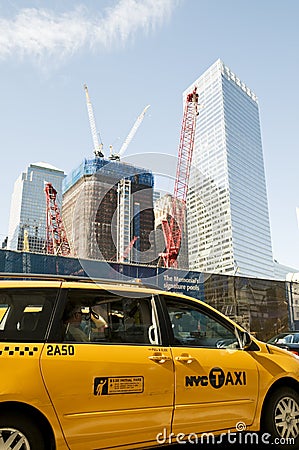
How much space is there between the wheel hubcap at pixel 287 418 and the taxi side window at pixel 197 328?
0.83m

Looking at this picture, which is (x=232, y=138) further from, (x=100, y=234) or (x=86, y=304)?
(x=86, y=304)

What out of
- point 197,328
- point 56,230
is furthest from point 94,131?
point 197,328

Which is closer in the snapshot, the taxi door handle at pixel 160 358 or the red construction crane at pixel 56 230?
the taxi door handle at pixel 160 358

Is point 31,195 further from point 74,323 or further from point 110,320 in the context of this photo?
point 74,323

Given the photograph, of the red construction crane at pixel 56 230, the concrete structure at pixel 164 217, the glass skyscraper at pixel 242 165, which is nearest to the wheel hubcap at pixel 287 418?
the concrete structure at pixel 164 217

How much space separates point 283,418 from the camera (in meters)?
4.11

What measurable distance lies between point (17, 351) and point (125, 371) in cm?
92

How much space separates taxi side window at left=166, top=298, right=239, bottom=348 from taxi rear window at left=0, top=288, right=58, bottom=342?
124 cm

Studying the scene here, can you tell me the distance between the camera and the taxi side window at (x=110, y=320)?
340 cm

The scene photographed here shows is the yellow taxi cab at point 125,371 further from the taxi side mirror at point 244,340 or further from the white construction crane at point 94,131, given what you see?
the white construction crane at point 94,131

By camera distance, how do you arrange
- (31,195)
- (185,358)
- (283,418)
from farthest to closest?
1. (31,195)
2. (283,418)
3. (185,358)

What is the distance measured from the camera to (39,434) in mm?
2900

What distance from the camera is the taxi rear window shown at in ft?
10.2

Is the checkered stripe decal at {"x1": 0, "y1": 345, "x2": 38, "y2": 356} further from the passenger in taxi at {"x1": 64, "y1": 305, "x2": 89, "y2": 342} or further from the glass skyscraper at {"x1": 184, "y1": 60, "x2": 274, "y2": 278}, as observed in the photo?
the glass skyscraper at {"x1": 184, "y1": 60, "x2": 274, "y2": 278}
